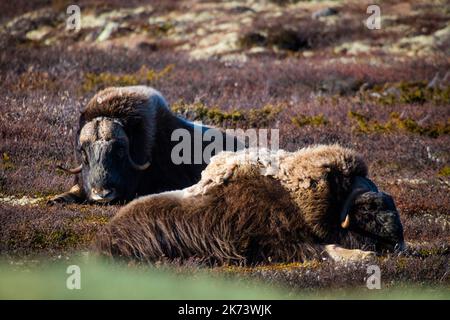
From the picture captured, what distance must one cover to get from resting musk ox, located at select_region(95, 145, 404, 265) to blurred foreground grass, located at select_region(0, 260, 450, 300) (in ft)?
1.26

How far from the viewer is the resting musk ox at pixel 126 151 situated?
805 centimetres

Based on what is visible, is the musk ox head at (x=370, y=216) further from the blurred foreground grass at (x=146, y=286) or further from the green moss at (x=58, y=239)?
the green moss at (x=58, y=239)

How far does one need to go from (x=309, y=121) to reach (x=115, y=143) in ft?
18.8

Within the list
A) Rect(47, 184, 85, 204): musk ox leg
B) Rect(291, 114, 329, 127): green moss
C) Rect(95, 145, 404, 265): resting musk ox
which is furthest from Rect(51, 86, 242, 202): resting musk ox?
Rect(291, 114, 329, 127): green moss

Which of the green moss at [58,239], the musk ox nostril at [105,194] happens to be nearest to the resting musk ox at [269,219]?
the green moss at [58,239]

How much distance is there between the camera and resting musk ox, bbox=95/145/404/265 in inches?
233

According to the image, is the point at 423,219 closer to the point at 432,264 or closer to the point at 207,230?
the point at 432,264

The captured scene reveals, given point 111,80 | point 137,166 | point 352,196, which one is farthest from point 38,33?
point 352,196

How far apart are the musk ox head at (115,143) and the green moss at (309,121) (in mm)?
5065

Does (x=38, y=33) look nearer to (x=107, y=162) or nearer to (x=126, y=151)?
(x=126, y=151)

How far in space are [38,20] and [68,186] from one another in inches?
1134

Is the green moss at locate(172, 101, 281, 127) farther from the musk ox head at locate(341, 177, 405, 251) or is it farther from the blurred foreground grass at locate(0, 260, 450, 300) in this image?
the blurred foreground grass at locate(0, 260, 450, 300)
